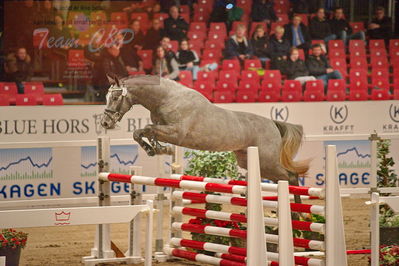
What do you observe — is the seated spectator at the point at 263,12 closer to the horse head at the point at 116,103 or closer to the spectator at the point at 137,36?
the spectator at the point at 137,36

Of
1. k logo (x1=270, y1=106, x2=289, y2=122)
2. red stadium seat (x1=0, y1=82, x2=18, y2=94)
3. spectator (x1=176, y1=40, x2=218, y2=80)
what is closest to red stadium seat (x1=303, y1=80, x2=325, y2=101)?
k logo (x1=270, y1=106, x2=289, y2=122)

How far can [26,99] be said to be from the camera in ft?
32.6

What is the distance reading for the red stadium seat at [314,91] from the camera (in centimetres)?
1165

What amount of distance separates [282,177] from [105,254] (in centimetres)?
164

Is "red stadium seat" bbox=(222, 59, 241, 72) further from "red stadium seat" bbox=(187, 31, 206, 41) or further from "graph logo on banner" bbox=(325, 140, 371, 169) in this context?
"graph logo on banner" bbox=(325, 140, 371, 169)

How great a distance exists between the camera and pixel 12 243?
598cm

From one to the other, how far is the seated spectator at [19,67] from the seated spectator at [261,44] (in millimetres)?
3640

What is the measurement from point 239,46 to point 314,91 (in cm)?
129

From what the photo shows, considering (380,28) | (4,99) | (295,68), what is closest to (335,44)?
(380,28)

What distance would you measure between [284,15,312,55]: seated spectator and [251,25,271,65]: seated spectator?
1.25ft

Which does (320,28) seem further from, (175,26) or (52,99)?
(52,99)

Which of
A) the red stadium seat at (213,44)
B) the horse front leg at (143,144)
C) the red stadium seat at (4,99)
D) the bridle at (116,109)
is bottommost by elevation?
the horse front leg at (143,144)


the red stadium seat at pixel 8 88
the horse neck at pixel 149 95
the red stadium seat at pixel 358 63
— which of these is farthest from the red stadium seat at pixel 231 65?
the horse neck at pixel 149 95

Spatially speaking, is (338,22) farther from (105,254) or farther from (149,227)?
(149,227)
